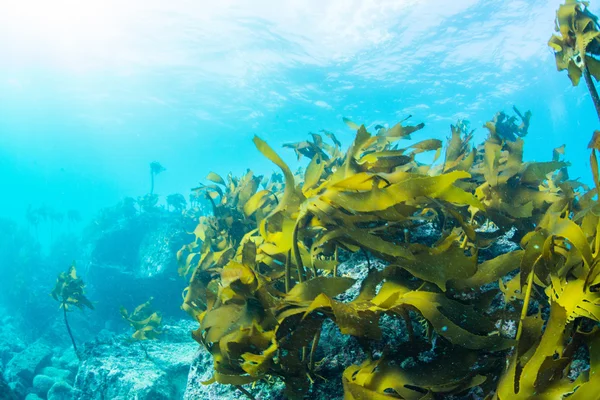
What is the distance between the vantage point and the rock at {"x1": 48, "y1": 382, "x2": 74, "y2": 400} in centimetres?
687

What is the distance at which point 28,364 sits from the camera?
9102 mm

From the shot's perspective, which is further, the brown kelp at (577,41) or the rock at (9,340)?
the rock at (9,340)

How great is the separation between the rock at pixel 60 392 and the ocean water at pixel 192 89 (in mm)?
54

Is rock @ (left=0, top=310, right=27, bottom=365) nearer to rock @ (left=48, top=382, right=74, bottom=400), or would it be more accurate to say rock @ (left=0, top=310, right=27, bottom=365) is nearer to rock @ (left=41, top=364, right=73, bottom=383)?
rock @ (left=41, top=364, right=73, bottom=383)

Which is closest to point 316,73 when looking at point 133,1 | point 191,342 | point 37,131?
point 133,1

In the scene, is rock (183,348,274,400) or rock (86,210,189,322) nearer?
rock (183,348,274,400)

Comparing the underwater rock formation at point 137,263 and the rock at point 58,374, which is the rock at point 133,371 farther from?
the underwater rock formation at point 137,263

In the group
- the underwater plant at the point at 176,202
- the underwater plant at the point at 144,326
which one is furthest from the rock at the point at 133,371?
the underwater plant at the point at 176,202

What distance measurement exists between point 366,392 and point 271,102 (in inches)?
990

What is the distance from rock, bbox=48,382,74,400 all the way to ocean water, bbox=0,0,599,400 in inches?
2.1

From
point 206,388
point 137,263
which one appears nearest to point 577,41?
point 206,388

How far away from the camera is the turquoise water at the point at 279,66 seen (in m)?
14.6

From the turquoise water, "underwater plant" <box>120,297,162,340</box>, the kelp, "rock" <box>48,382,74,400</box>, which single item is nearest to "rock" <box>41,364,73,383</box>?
"rock" <box>48,382,74,400</box>

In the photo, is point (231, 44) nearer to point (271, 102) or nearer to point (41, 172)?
point (271, 102)
